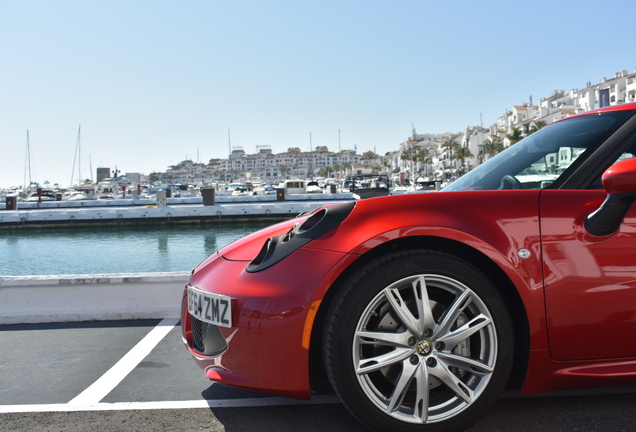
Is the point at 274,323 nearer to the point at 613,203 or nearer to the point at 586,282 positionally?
the point at 586,282

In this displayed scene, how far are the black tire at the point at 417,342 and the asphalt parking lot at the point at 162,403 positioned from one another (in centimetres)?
24

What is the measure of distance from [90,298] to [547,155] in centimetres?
386

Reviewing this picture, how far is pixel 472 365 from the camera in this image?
205 centimetres

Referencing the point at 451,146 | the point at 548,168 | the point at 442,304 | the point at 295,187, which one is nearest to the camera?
the point at 442,304

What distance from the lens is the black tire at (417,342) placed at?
6.59ft

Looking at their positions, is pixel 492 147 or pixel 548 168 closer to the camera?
pixel 548 168

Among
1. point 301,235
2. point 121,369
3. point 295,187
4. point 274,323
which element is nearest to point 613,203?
point 301,235

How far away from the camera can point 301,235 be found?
216cm

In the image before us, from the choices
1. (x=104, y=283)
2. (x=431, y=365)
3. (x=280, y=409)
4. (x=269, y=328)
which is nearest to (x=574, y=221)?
(x=431, y=365)

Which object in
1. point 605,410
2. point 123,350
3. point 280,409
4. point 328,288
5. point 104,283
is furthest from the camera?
point 104,283

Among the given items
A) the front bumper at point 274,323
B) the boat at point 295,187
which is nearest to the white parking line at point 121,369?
the front bumper at point 274,323

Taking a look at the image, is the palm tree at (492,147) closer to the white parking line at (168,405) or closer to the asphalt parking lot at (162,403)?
the asphalt parking lot at (162,403)

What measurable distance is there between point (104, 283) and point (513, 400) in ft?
11.7

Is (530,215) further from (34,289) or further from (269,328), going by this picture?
(34,289)
